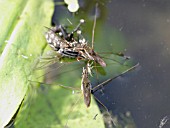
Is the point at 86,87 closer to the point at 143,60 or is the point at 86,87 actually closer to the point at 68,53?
the point at 68,53

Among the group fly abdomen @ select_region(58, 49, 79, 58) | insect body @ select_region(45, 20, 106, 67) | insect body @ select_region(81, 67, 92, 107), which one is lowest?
insect body @ select_region(81, 67, 92, 107)

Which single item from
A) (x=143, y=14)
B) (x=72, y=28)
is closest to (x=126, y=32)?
(x=143, y=14)

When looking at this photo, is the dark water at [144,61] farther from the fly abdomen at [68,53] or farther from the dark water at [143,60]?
the fly abdomen at [68,53]

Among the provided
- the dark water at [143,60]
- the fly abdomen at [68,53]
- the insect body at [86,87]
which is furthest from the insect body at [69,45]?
the dark water at [143,60]

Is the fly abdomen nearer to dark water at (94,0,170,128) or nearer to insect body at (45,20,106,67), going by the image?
insect body at (45,20,106,67)

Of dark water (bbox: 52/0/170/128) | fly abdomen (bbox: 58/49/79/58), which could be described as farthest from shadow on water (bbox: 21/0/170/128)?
fly abdomen (bbox: 58/49/79/58)

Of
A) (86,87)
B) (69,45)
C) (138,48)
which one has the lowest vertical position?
(86,87)

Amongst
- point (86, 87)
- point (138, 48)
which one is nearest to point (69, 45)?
point (86, 87)

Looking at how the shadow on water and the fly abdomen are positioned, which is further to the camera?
the fly abdomen

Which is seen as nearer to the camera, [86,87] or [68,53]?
[86,87]
